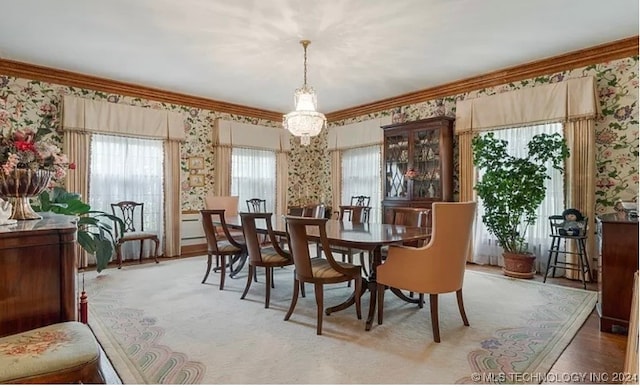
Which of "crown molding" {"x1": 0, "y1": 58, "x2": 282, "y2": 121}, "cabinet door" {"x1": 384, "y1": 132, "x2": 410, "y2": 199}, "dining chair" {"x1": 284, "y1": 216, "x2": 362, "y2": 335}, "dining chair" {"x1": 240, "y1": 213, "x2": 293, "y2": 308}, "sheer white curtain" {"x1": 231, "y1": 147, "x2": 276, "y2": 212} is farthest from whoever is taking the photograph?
"sheer white curtain" {"x1": 231, "y1": 147, "x2": 276, "y2": 212}

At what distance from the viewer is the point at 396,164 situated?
564 cm

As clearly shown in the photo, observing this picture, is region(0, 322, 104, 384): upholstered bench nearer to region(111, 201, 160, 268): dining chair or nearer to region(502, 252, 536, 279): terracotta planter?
region(111, 201, 160, 268): dining chair

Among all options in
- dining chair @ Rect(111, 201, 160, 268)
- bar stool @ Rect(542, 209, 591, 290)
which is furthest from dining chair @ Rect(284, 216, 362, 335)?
dining chair @ Rect(111, 201, 160, 268)

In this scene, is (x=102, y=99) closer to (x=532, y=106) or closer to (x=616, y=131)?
(x=532, y=106)

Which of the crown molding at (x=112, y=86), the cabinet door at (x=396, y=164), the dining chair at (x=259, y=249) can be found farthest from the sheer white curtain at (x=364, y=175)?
the dining chair at (x=259, y=249)

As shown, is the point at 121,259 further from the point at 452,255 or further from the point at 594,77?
the point at 594,77

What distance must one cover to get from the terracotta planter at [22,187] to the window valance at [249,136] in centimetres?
422

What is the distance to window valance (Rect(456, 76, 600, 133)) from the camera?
396cm

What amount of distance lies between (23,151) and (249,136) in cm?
469

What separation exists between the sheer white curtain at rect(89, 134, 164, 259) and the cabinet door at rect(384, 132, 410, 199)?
3666 mm

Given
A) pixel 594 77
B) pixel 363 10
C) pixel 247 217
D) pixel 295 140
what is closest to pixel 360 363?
pixel 247 217

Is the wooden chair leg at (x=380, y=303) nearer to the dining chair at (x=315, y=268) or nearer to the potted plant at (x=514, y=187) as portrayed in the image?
the dining chair at (x=315, y=268)

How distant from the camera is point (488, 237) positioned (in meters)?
4.88

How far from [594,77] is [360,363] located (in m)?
4.14
